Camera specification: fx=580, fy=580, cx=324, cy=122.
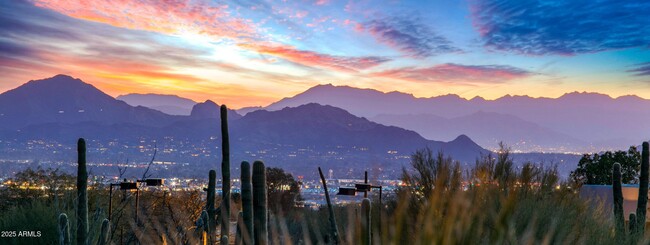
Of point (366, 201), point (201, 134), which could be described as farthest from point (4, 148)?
point (366, 201)

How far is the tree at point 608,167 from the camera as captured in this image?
3788 centimetres

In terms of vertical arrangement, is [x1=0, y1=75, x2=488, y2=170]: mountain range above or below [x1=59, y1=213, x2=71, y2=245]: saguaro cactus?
above

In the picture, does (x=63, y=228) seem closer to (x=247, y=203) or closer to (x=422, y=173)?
(x=247, y=203)

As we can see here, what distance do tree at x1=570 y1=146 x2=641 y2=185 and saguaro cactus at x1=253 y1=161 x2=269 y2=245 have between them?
3755 centimetres

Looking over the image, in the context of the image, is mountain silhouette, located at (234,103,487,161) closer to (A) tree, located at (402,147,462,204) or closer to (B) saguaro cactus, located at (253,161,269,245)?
(A) tree, located at (402,147,462,204)

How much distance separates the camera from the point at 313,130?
179125 millimetres

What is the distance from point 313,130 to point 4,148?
8380 centimetres

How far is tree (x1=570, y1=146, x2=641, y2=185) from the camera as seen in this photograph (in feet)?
124

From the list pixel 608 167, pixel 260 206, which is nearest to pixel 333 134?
pixel 608 167

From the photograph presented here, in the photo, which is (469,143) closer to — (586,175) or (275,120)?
(275,120)

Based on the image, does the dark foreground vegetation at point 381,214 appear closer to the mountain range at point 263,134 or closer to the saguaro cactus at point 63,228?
the saguaro cactus at point 63,228

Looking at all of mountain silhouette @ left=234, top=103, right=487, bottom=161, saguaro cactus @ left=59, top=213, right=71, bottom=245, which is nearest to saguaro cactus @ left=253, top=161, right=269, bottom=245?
saguaro cactus @ left=59, top=213, right=71, bottom=245

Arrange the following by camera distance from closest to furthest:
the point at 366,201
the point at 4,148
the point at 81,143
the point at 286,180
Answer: the point at 366,201
the point at 81,143
the point at 286,180
the point at 4,148

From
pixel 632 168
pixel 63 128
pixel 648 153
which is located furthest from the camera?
pixel 63 128
